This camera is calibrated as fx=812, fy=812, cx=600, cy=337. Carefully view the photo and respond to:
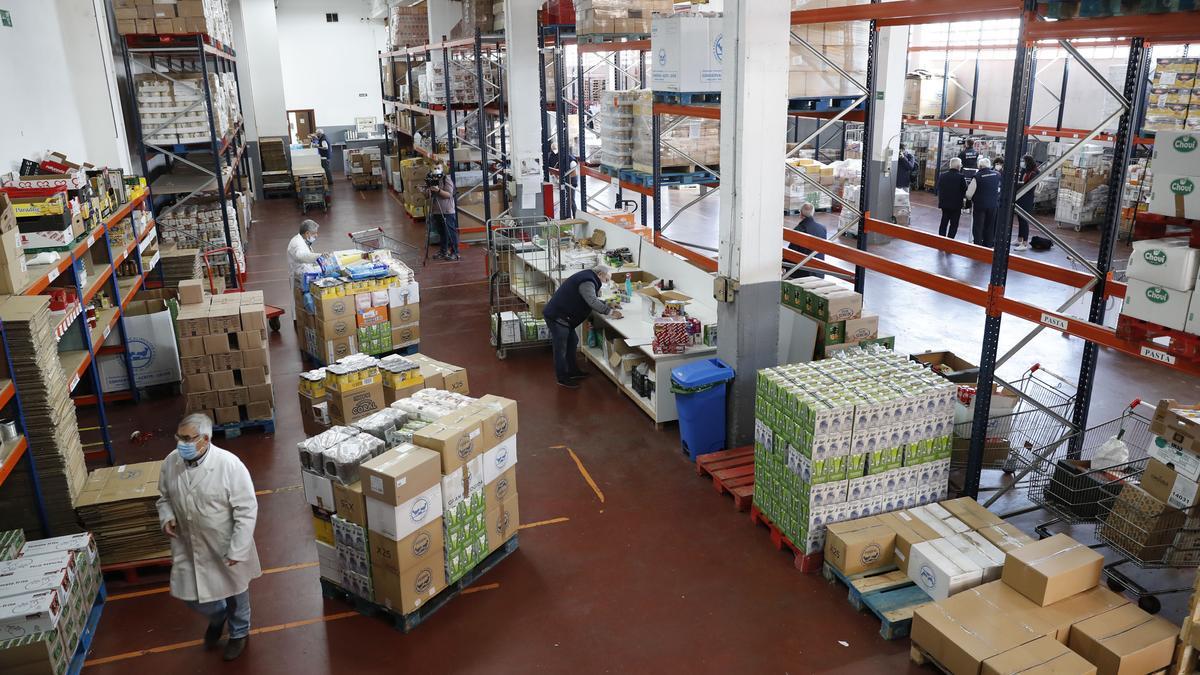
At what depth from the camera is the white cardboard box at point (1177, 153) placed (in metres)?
4.68

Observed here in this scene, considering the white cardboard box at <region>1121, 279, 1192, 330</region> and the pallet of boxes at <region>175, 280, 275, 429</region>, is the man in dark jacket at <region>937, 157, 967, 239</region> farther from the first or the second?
the pallet of boxes at <region>175, 280, 275, 429</region>

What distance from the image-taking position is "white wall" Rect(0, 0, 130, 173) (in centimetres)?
830

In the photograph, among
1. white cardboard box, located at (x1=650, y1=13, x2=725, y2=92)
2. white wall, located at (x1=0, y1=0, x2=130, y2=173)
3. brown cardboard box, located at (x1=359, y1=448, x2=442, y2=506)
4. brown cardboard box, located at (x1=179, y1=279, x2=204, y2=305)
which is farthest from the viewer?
white cardboard box, located at (x1=650, y1=13, x2=725, y2=92)

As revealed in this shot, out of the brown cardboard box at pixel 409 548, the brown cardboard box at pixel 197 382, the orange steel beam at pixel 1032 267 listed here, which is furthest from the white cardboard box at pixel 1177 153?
the brown cardboard box at pixel 197 382

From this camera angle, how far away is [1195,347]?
476 cm

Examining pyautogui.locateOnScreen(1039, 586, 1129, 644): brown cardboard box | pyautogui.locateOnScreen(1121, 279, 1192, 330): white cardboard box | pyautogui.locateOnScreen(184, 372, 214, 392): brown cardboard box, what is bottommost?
pyautogui.locateOnScreen(1039, 586, 1129, 644): brown cardboard box

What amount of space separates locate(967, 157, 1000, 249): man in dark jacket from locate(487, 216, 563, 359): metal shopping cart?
8.99m

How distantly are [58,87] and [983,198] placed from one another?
15.8m

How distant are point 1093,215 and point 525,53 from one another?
532 inches

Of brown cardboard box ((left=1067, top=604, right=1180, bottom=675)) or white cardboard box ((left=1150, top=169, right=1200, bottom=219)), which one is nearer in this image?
white cardboard box ((left=1150, top=169, right=1200, bottom=219))

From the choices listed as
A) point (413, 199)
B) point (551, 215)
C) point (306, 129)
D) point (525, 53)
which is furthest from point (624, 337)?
point (306, 129)

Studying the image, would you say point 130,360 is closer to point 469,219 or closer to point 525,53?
point 525,53

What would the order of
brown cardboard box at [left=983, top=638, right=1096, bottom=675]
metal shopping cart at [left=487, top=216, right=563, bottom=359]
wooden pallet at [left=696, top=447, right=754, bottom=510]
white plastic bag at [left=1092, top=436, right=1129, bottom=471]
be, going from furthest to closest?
metal shopping cart at [left=487, top=216, right=563, bottom=359] < wooden pallet at [left=696, top=447, right=754, bottom=510] < white plastic bag at [left=1092, top=436, right=1129, bottom=471] < brown cardboard box at [left=983, top=638, right=1096, bottom=675]

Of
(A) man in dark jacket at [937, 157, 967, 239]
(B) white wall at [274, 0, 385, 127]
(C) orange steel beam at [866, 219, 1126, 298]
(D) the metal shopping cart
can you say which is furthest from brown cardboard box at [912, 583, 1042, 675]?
(B) white wall at [274, 0, 385, 127]
